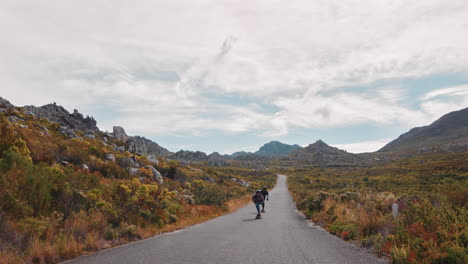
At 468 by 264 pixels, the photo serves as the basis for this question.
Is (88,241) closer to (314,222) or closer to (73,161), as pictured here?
(314,222)

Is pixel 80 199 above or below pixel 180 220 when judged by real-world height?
above

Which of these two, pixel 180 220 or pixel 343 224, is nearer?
pixel 343 224

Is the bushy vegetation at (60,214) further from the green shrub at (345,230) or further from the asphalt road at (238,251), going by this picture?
the green shrub at (345,230)

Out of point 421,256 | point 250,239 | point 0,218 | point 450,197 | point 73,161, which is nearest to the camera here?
point 421,256

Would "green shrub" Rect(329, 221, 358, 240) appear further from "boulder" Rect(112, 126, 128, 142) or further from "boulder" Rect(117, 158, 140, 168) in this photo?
"boulder" Rect(112, 126, 128, 142)

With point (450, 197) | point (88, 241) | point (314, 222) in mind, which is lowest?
point (314, 222)

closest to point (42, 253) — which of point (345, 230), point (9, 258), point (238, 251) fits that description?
point (9, 258)

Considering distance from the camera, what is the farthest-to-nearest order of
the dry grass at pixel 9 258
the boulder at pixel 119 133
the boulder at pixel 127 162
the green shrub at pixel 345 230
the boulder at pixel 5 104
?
the boulder at pixel 119 133 < the boulder at pixel 5 104 < the boulder at pixel 127 162 < the green shrub at pixel 345 230 < the dry grass at pixel 9 258

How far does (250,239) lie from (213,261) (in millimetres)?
3651

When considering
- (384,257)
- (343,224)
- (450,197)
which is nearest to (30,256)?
(384,257)

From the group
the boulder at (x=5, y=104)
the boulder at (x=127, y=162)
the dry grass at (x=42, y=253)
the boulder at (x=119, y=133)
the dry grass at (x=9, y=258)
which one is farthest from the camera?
the boulder at (x=119, y=133)

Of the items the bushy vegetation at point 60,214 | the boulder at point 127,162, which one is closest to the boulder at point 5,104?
the boulder at point 127,162

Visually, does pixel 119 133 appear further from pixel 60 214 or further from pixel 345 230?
pixel 345 230

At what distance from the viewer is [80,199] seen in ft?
35.3
